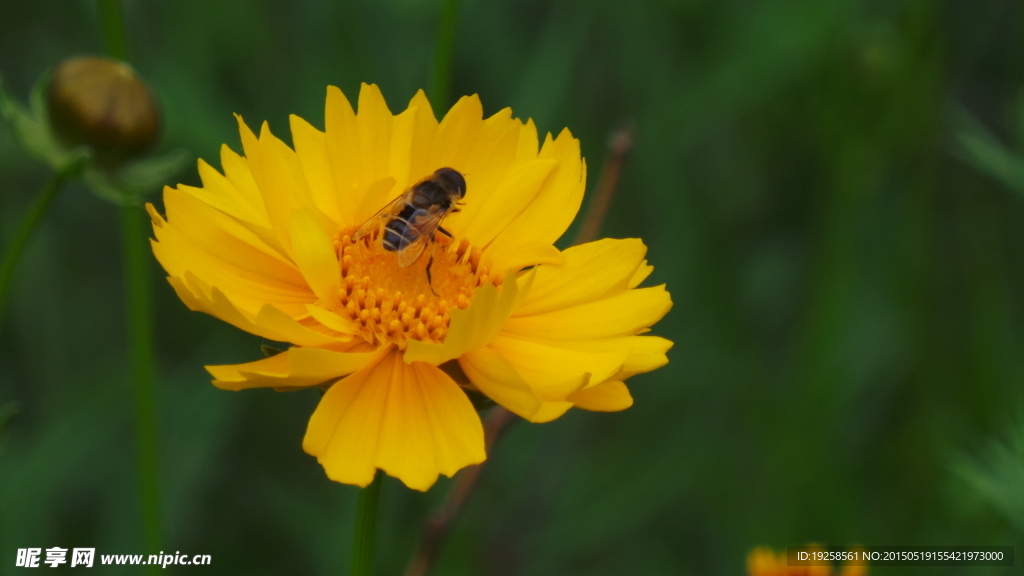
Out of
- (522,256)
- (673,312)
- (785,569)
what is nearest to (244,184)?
(522,256)

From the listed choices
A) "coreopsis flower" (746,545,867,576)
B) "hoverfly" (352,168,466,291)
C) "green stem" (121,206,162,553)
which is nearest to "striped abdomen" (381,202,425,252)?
"hoverfly" (352,168,466,291)

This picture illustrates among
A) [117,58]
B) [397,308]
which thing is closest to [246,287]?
[397,308]

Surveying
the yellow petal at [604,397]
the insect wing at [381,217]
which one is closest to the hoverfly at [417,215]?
the insect wing at [381,217]

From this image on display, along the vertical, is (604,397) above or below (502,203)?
below

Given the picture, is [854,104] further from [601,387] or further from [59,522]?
[59,522]

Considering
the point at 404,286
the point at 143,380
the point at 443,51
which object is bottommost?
the point at 143,380

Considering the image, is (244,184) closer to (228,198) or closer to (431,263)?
(228,198)
